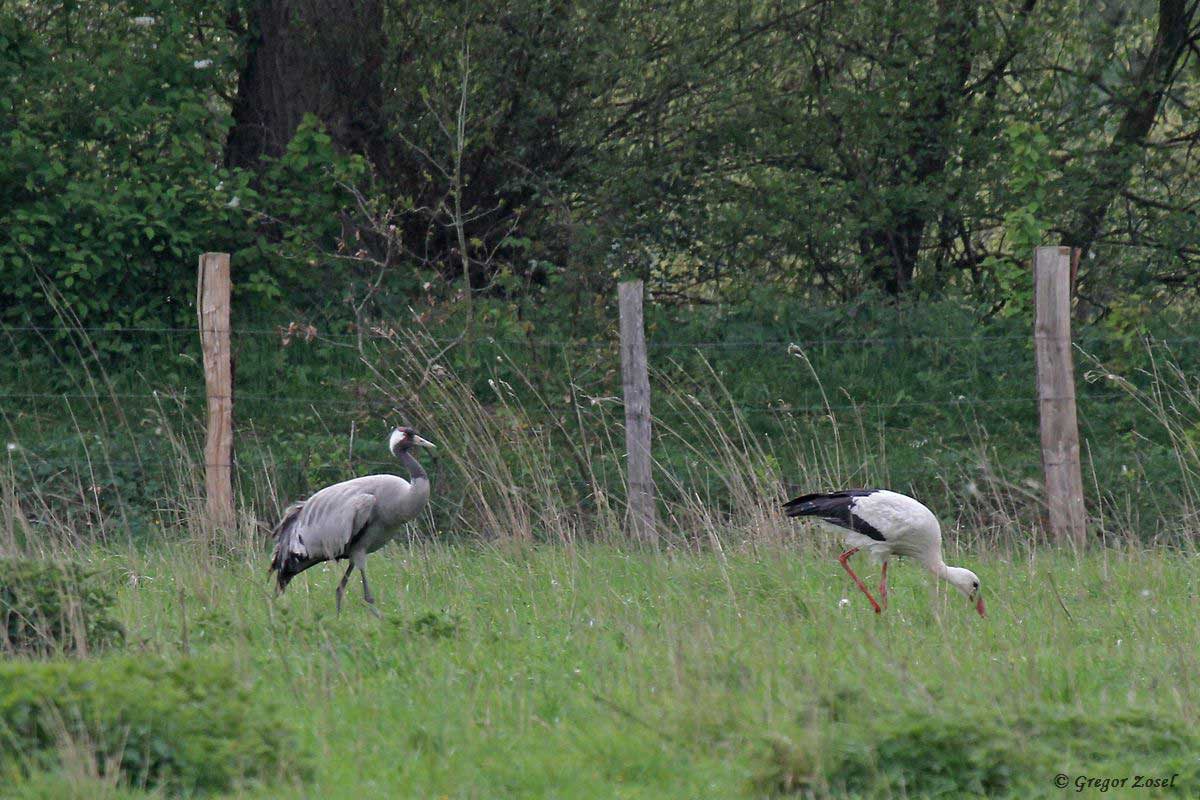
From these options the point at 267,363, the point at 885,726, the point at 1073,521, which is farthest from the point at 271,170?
the point at 885,726

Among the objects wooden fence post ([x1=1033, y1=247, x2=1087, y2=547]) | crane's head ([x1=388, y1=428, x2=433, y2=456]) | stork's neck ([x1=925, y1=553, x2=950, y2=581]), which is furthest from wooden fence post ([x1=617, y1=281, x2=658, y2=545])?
wooden fence post ([x1=1033, y1=247, x2=1087, y2=547])

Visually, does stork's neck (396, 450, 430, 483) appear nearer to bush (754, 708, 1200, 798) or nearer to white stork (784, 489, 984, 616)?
white stork (784, 489, 984, 616)

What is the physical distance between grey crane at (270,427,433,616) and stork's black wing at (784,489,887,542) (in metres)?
2.10

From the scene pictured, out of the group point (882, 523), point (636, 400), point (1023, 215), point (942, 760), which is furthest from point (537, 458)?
point (942, 760)

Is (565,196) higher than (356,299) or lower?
higher

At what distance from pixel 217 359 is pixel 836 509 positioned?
4292 mm

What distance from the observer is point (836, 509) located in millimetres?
8328

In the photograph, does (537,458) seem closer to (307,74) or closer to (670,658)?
(670,658)

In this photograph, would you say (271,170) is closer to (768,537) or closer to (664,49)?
(664,49)

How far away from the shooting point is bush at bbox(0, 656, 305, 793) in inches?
175

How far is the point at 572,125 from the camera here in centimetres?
1473

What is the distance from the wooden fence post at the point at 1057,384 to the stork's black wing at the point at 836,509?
6.09 feet

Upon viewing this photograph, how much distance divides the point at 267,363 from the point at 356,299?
1111mm

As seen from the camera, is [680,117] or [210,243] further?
[680,117]
